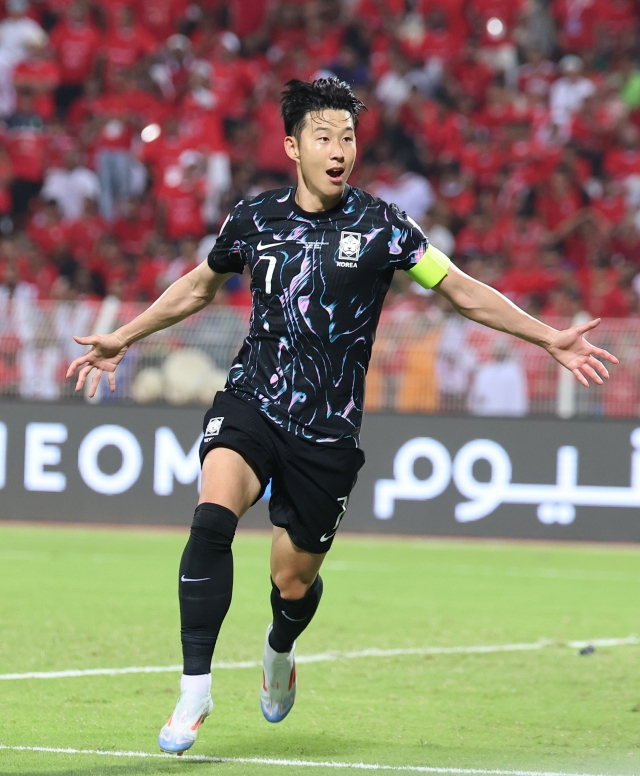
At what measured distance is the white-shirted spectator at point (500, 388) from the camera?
1348 cm

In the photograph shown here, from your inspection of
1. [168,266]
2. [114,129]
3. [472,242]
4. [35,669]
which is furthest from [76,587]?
[114,129]

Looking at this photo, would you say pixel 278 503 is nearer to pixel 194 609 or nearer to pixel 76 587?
pixel 194 609

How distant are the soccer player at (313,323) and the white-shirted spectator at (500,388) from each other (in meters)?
8.19

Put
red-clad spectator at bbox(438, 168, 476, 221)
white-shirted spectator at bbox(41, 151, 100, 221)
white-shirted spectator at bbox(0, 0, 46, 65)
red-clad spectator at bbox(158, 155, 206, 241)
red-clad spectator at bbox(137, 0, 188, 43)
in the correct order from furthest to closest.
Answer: red-clad spectator at bbox(137, 0, 188, 43)
white-shirted spectator at bbox(0, 0, 46, 65)
white-shirted spectator at bbox(41, 151, 100, 221)
red-clad spectator at bbox(158, 155, 206, 241)
red-clad spectator at bbox(438, 168, 476, 221)

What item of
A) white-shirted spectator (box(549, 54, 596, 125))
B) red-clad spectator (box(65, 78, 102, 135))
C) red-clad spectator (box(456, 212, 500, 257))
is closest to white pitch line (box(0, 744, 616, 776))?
red-clad spectator (box(456, 212, 500, 257))

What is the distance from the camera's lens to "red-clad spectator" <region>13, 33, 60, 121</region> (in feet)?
62.8

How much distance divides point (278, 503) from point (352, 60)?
49.0 feet

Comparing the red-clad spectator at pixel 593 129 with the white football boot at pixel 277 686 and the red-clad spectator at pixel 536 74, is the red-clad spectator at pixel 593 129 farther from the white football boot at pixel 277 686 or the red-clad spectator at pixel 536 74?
the white football boot at pixel 277 686

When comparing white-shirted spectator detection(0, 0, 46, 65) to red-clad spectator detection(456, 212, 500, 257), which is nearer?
red-clad spectator detection(456, 212, 500, 257)

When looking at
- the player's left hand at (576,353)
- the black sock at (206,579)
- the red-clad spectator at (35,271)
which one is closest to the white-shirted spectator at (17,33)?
the red-clad spectator at (35,271)

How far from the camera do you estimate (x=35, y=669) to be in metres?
6.75

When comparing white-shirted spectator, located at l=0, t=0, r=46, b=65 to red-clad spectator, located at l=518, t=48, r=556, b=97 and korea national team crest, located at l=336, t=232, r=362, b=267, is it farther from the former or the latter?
korea national team crest, located at l=336, t=232, r=362, b=267

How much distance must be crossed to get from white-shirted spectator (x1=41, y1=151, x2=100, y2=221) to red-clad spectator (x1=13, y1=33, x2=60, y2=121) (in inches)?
49.3

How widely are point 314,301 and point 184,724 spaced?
1.63 meters
